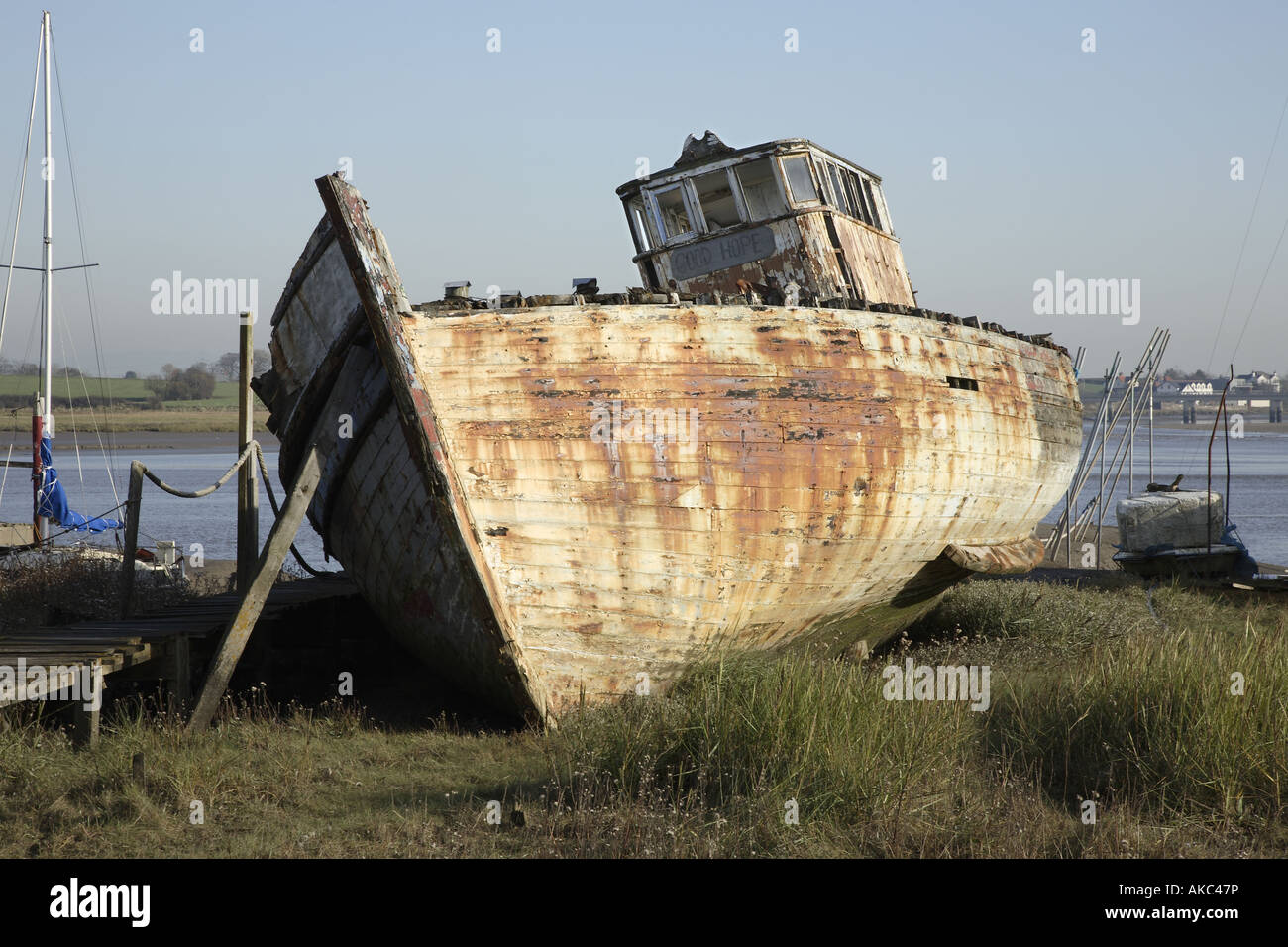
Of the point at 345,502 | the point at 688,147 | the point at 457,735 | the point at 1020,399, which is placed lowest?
the point at 457,735

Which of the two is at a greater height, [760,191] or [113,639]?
[760,191]

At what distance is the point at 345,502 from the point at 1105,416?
18306 millimetres

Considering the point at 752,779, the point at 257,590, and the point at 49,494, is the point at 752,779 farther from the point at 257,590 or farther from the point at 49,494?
the point at 49,494

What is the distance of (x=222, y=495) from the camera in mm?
40562

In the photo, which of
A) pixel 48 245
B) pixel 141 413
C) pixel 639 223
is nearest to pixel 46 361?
pixel 48 245

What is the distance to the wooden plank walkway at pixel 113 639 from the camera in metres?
6.46

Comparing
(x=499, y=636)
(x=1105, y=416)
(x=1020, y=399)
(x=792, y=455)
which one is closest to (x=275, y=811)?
(x=499, y=636)

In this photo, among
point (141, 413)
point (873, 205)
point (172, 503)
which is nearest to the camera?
point (873, 205)

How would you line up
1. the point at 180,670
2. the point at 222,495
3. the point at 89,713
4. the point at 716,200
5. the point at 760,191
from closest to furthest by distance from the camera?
1. the point at 89,713
2. the point at 180,670
3. the point at 760,191
4. the point at 716,200
5. the point at 222,495

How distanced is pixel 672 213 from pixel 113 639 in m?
6.13

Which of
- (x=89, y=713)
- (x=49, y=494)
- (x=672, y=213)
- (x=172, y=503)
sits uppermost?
(x=672, y=213)

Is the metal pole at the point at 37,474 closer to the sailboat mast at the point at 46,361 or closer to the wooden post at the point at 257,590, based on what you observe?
the sailboat mast at the point at 46,361

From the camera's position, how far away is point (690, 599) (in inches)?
271

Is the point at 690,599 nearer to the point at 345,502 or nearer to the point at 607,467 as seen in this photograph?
the point at 607,467
